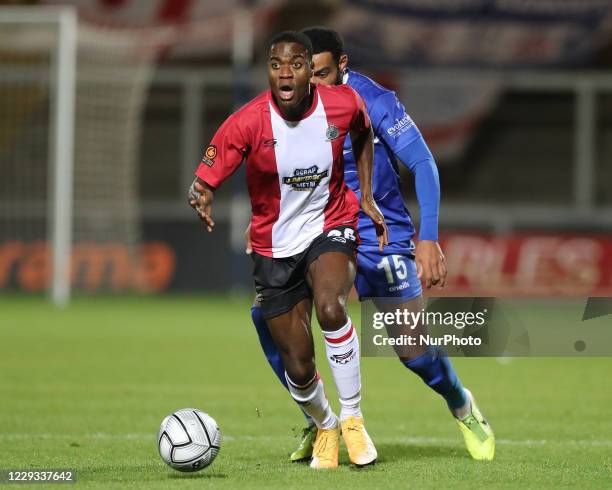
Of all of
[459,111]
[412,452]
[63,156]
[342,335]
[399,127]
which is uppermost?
[399,127]

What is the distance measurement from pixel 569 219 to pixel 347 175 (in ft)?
47.0

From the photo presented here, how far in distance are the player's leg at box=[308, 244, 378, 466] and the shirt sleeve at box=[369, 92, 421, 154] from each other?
0.72m

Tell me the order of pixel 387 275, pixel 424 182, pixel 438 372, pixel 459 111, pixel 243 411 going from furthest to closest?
pixel 459 111, pixel 243 411, pixel 387 275, pixel 438 372, pixel 424 182

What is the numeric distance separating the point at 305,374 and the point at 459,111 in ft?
54.2

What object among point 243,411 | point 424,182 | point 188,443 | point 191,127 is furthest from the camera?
point 191,127

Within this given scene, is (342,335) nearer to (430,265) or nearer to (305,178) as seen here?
(430,265)

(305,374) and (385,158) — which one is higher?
(385,158)

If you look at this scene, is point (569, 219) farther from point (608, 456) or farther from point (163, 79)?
point (608, 456)

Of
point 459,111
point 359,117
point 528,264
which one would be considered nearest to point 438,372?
point 359,117

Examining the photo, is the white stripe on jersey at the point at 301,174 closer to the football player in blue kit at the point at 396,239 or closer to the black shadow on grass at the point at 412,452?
the football player in blue kit at the point at 396,239

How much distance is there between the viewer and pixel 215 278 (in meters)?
20.3

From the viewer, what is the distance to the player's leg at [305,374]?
6.14 metres

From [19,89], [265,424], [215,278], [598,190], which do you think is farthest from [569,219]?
[265,424]

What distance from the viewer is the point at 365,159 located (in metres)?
6.34
